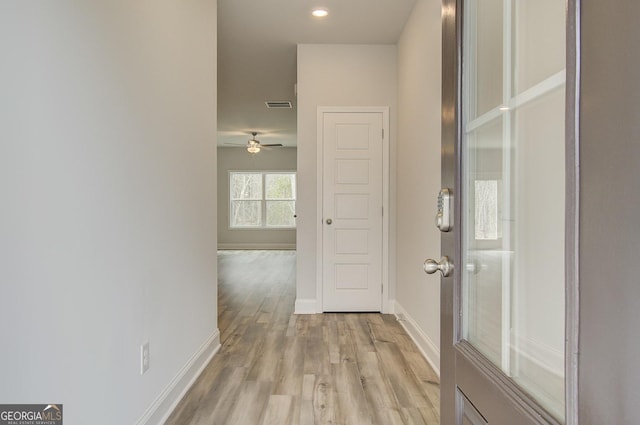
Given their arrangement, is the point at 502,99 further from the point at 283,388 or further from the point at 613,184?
the point at 283,388

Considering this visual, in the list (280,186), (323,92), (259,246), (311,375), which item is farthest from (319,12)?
(259,246)

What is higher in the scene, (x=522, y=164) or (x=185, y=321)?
(x=522, y=164)

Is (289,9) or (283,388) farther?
(289,9)

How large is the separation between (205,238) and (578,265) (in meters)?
2.49

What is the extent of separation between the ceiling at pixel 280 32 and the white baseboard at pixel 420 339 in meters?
2.69

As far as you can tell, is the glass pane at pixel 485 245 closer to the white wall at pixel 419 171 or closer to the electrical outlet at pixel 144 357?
the electrical outlet at pixel 144 357

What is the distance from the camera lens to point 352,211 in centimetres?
401

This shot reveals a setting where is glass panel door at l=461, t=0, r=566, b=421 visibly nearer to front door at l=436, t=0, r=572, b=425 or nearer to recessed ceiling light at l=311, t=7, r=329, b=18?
front door at l=436, t=0, r=572, b=425

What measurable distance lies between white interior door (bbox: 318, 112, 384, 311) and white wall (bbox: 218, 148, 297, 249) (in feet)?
21.2

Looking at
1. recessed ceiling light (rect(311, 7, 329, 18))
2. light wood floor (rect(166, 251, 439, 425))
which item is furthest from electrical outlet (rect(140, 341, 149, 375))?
recessed ceiling light (rect(311, 7, 329, 18))

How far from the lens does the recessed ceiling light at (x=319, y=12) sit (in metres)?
3.25

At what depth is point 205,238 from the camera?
8.88 feet

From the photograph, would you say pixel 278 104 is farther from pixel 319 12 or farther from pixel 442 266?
pixel 442 266

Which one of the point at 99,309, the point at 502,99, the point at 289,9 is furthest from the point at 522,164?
the point at 289,9
